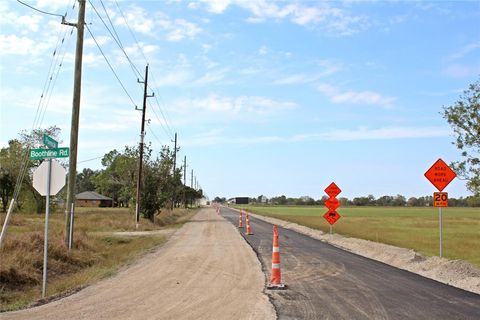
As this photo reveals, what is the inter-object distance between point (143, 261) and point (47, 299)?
619 centimetres

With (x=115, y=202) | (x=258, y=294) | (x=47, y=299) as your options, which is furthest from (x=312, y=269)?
(x=115, y=202)

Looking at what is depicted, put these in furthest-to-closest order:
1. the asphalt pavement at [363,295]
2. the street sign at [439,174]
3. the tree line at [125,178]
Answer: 1. the tree line at [125,178]
2. the street sign at [439,174]
3. the asphalt pavement at [363,295]

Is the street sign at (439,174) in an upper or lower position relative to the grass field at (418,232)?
upper

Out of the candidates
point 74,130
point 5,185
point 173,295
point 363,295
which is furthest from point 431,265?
point 5,185

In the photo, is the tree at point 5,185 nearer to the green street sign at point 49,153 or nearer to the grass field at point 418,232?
the grass field at point 418,232

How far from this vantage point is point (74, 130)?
16.5 m

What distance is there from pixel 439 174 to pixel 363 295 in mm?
8585

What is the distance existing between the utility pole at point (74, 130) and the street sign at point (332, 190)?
1306cm

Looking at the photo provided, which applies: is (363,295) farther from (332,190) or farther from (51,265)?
(332,190)

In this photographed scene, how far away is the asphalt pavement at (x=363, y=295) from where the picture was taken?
7.75m

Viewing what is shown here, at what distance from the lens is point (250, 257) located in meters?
15.9

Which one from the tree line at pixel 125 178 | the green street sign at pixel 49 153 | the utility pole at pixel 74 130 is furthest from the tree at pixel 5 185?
the green street sign at pixel 49 153

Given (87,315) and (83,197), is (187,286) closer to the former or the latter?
(87,315)

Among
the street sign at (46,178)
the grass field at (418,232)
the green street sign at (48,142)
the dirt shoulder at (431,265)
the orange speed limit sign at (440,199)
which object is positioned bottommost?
the grass field at (418,232)
